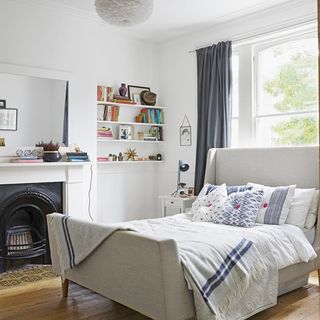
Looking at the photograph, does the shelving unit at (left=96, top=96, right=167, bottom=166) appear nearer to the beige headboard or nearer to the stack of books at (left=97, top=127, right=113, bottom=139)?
the stack of books at (left=97, top=127, right=113, bottom=139)

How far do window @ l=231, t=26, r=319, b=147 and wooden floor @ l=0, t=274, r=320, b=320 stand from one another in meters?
1.75

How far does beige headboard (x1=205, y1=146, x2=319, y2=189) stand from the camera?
3924 millimetres

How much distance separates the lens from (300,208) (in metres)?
3.68

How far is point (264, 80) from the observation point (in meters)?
4.75

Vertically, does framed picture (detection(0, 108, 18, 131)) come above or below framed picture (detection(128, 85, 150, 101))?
below

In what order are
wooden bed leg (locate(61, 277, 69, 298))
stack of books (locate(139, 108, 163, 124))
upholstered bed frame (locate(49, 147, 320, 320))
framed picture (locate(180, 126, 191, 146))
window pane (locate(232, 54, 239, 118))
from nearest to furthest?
upholstered bed frame (locate(49, 147, 320, 320)) < wooden bed leg (locate(61, 277, 69, 298)) < window pane (locate(232, 54, 239, 118)) < framed picture (locate(180, 126, 191, 146)) < stack of books (locate(139, 108, 163, 124))

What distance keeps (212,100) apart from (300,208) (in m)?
1.93

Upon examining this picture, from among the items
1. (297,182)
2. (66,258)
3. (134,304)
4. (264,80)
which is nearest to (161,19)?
(264,80)

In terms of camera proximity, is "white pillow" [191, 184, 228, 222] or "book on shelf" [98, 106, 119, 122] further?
"book on shelf" [98, 106, 119, 122]

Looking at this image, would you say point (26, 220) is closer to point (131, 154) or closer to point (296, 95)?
point (131, 154)

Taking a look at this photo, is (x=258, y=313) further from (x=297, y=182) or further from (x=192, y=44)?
(x=192, y=44)

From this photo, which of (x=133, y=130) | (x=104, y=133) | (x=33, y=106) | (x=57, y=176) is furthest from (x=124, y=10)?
(x=133, y=130)

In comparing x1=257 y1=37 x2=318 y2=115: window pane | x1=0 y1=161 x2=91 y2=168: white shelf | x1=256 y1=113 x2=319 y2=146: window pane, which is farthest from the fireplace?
x1=257 y1=37 x2=318 y2=115: window pane

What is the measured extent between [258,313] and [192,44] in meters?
3.68
